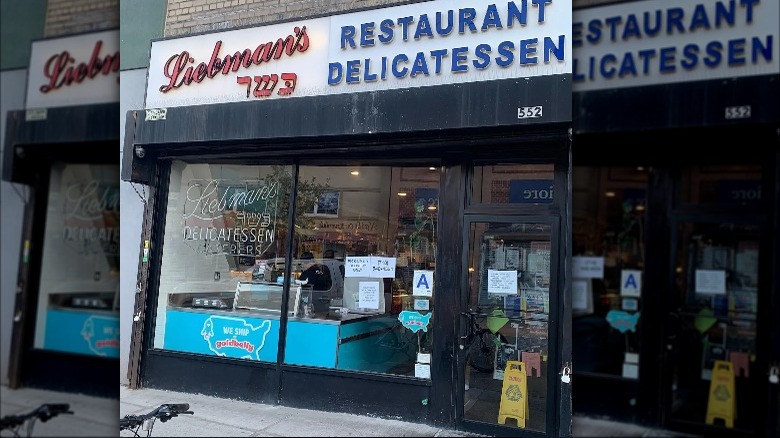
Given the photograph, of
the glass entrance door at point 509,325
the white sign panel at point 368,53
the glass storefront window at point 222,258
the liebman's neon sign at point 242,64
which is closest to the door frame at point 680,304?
the glass entrance door at point 509,325

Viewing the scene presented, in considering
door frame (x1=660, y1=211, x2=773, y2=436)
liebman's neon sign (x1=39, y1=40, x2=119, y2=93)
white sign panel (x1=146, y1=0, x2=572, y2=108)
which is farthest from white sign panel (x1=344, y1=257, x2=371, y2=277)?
liebman's neon sign (x1=39, y1=40, x2=119, y2=93)

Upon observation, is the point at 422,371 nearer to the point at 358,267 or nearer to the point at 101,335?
the point at 358,267

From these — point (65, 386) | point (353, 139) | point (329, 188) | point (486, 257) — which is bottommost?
point (65, 386)

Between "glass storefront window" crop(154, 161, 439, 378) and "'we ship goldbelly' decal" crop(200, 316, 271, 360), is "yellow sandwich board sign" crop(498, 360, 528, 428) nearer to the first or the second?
"glass storefront window" crop(154, 161, 439, 378)

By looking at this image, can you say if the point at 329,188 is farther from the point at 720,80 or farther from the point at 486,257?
the point at 720,80

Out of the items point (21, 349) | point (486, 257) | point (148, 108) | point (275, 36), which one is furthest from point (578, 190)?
point (21, 349)

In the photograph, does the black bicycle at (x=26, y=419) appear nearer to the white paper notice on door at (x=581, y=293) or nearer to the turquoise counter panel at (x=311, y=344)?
the turquoise counter panel at (x=311, y=344)

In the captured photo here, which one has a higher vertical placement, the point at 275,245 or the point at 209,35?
the point at 209,35

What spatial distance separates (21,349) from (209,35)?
46.5 inches

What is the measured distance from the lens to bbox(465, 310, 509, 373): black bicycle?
311 cm

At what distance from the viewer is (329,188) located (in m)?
3.47

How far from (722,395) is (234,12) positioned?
11.8 ft

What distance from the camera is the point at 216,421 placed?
221 cm

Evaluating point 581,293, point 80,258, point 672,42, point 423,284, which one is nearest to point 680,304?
point 581,293
